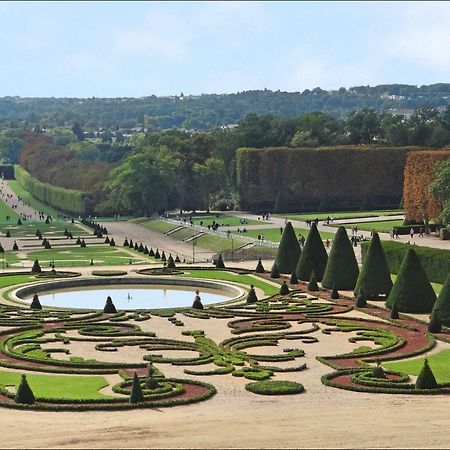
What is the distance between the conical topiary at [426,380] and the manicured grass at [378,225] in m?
57.0

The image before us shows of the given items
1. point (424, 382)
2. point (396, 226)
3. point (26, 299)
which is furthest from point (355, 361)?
point (396, 226)

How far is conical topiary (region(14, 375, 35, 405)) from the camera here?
133 ft

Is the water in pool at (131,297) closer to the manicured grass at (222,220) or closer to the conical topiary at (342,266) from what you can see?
the conical topiary at (342,266)

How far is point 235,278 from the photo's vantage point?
74.1 meters

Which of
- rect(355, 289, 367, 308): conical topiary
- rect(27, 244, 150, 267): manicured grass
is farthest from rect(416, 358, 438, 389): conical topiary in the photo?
rect(27, 244, 150, 267): manicured grass

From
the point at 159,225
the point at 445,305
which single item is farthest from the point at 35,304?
the point at 159,225

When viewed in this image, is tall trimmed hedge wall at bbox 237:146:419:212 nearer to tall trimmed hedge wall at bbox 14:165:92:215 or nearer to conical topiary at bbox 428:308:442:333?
tall trimmed hedge wall at bbox 14:165:92:215

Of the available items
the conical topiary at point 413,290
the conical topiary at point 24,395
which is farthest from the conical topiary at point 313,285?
the conical topiary at point 24,395

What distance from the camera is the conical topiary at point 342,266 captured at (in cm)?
6738

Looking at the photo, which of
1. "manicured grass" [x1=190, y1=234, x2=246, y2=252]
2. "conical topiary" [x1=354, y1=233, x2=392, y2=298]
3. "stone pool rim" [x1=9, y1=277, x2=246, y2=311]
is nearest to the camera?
"conical topiary" [x1=354, y1=233, x2=392, y2=298]

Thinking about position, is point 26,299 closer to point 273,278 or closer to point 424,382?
point 273,278

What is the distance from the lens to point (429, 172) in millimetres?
100812

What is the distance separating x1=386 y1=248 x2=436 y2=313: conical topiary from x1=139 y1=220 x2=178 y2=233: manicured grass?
188 ft

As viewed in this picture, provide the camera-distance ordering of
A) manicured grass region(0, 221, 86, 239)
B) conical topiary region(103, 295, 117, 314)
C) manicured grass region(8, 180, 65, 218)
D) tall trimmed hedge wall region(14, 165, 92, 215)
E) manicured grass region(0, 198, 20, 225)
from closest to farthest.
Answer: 1. conical topiary region(103, 295, 117, 314)
2. manicured grass region(0, 221, 86, 239)
3. manicured grass region(0, 198, 20, 225)
4. tall trimmed hedge wall region(14, 165, 92, 215)
5. manicured grass region(8, 180, 65, 218)
